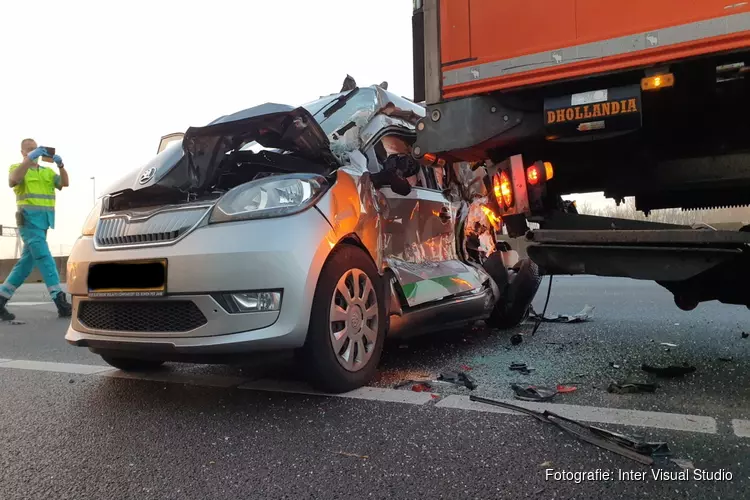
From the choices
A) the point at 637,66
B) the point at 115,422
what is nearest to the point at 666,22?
the point at 637,66

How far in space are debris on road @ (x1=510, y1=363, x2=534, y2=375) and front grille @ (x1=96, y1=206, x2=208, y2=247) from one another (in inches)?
82.6

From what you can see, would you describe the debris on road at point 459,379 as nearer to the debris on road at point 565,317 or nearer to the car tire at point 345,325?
the car tire at point 345,325

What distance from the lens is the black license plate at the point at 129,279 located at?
2.68m

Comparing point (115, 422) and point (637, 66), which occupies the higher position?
point (637, 66)

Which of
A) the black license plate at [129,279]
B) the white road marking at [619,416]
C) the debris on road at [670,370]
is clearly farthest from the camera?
the debris on road at [670,370]

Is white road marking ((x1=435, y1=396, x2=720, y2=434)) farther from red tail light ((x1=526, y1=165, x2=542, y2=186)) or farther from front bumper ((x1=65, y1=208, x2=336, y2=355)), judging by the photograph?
red tail light ((x1=526, y1=165, x2=542, y2=186))

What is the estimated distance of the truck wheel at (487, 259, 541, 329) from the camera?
4.82m

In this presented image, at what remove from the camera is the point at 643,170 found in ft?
9.11

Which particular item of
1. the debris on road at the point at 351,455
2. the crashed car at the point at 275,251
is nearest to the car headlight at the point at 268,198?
the crashed car at the point at 275,251

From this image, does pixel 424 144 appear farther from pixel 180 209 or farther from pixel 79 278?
pixel 79 278

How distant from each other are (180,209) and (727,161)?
2.66m

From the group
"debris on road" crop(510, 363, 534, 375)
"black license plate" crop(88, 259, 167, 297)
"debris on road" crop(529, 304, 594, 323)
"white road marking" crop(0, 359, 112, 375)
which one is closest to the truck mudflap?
"debris on road" crop(510, 363, 534, 375)

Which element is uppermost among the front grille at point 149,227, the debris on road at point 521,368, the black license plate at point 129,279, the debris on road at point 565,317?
the front grille at point 149,227

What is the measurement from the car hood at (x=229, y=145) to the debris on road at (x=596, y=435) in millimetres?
1827
